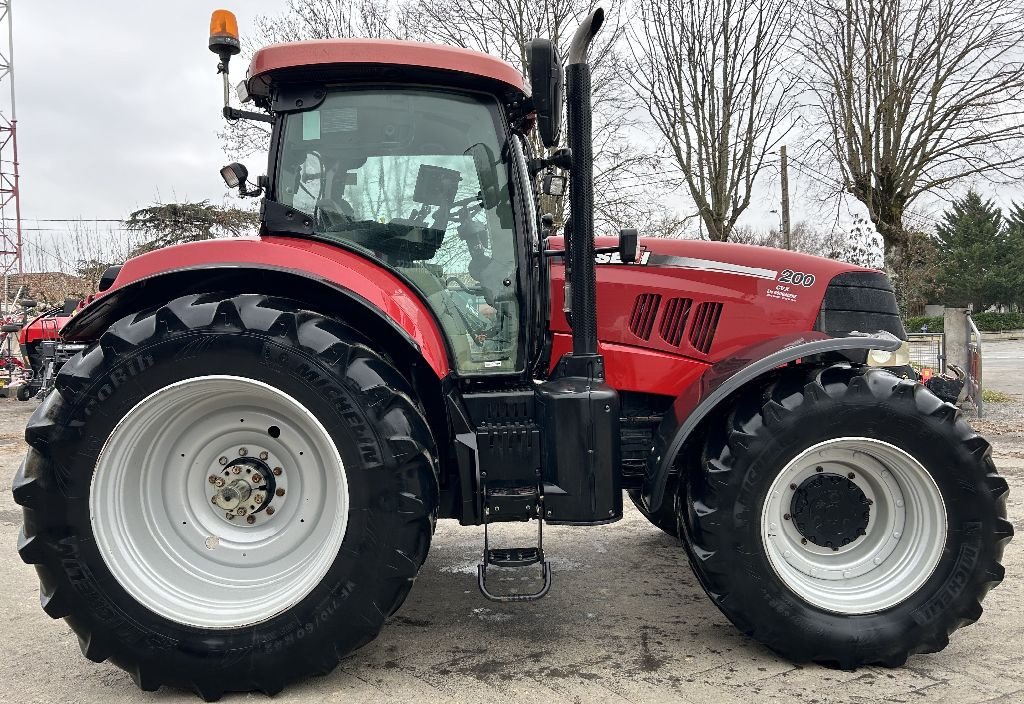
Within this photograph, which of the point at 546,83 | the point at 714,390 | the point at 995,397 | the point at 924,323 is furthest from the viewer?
the point at 924,323

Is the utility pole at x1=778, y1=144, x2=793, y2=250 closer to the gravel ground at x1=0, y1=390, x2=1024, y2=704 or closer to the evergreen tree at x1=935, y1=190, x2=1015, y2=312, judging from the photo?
the gravel ground at x1=0, y1=390, x2=1024, y2=704

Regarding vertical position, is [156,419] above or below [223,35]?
below

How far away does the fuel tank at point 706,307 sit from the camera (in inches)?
120

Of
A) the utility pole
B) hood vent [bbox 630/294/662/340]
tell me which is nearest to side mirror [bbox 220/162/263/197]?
hood vent [bbox 630/294/662/340]

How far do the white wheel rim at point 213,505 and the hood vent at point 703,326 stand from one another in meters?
1.54

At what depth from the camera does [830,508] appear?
107 inches

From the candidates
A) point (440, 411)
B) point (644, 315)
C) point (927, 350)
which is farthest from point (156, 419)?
point (927, 350)

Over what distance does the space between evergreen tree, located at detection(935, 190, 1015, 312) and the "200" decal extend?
144 feet

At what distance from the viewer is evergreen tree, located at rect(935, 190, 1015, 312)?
42062mm

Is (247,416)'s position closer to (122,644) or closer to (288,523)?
(288,523)

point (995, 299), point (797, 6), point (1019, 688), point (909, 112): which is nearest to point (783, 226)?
point (909, 112)

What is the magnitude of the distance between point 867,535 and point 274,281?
2.41 m

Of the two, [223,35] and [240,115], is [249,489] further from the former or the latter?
[223,35]

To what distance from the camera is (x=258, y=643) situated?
7.98 ft
